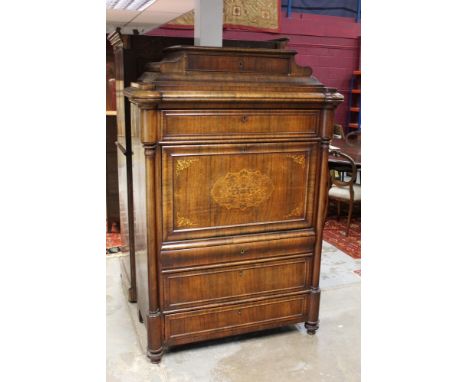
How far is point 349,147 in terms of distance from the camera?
16.0ft

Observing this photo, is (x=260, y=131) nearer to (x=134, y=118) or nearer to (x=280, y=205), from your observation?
(x=280, y=205)

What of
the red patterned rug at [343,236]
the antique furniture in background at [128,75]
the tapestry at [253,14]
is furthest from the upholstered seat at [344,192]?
the tapestry at [253,14]

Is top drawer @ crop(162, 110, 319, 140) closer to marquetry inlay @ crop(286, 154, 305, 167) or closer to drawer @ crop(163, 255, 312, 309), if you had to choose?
marquetry inlay @ crop(286, 154, 305, 167)

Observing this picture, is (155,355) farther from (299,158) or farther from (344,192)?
(344,192)

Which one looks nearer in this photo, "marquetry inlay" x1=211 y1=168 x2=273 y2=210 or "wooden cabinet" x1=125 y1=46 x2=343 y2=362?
"wooden cabinet" x1=125 y1=46 x2=343 y2=362

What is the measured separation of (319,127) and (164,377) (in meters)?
1.35

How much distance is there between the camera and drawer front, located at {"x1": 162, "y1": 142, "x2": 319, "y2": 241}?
2031mm

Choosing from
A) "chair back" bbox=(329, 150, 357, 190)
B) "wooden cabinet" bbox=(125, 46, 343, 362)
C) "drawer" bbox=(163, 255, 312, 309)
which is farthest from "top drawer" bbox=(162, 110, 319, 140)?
"chair back" bbox=(329, 150, 357, 190)

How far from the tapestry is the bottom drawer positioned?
4.57 metres

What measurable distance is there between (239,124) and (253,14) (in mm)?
4829

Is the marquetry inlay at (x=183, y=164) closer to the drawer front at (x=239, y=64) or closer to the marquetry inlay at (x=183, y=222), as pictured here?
the marquetry inlay at (x=183, y=222)

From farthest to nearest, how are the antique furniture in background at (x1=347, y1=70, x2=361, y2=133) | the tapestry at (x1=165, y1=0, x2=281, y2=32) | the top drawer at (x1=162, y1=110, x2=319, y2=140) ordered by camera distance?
the antique furniture in background at (x1=347, y1=70, x2=361, y2=133) < the tapestry at (x1=165, y1=0, x2=281, y2=32) < the top drawer at (x1=162, y1=110, x2=319, y2=140)
